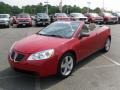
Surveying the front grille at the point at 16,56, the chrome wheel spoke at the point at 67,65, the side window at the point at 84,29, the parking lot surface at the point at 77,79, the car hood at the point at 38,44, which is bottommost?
the parking lot surface at the point at 77,79

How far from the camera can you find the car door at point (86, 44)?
7.15 m

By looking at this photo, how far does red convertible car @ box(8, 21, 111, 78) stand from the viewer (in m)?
5.83

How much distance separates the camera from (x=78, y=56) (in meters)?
7.04

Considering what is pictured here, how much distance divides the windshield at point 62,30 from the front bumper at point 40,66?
134 centimetres

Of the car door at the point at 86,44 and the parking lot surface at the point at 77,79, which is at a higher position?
the car door at the point at 86,44

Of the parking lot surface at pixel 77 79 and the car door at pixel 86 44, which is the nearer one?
the parking lot surface at pixel 77 79

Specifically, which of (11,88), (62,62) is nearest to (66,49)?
(62,62)

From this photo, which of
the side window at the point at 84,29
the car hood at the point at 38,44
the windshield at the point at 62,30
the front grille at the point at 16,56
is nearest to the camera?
the front grille at the point at 16,56

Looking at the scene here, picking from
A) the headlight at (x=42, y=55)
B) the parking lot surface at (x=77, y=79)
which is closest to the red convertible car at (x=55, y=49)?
the headlight at (x=42, y=55)

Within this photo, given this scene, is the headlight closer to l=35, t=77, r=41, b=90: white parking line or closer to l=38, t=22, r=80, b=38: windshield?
l=35, t=77, r=41, b=90: white parking line

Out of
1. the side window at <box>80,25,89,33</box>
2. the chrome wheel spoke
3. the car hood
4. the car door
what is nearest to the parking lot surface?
the chrome wheel spoke

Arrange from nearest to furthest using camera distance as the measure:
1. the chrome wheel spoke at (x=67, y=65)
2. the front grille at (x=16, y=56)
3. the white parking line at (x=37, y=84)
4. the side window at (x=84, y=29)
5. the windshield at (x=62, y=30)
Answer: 1. the white parking line at (x=37, y=84)
2. the front grille at (x=16, y=56)
3. the chrome wheel spoke at (x=67, y=65)
4. the windshield at (x=62, y=30)
5. the side window at (x=84, y=29)

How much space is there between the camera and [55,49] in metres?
6.07

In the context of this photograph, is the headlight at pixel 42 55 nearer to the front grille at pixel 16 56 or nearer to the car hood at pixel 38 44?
the car hood at pixel 38 44
